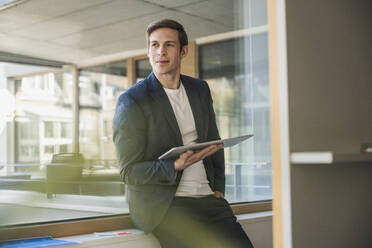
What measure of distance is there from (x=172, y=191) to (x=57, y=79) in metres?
0.88

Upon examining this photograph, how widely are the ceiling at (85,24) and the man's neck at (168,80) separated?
53 centimetres

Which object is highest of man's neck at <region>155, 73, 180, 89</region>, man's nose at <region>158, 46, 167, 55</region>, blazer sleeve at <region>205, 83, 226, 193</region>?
man's nose at <region>158, 46, 167, 55</region>

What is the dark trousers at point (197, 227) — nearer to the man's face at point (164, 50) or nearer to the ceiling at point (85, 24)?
the man's face at point (164, 50)

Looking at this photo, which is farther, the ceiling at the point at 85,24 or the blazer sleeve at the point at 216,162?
the blazer sleeve at the point at 216,162

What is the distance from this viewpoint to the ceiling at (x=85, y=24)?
2224 millimetres

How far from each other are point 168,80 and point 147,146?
379 mm

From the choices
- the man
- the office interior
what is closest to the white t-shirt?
the man

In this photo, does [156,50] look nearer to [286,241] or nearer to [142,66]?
[142,66]

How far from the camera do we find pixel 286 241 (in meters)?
1.28

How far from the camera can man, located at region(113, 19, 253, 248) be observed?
2.07 m

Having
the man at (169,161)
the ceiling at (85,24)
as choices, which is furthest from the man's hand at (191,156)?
the ceiling at (85,24)

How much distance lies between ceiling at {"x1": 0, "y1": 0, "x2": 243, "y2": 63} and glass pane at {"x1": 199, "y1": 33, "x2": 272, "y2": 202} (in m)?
0.41

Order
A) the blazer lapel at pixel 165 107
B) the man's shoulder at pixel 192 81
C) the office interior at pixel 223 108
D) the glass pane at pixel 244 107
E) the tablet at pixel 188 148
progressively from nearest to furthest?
the office interior at pixel 223 108, the tablet at pixel 188 148, the blazer lapel at pixel 165 107, the man's shoulder at pixel 192 81, the glass pane at pixel 244 107

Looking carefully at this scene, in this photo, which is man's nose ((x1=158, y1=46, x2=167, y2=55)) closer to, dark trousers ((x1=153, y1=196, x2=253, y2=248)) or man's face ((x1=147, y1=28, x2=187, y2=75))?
man's face ((x1=147, y1=28, x2=187, y2=75))
